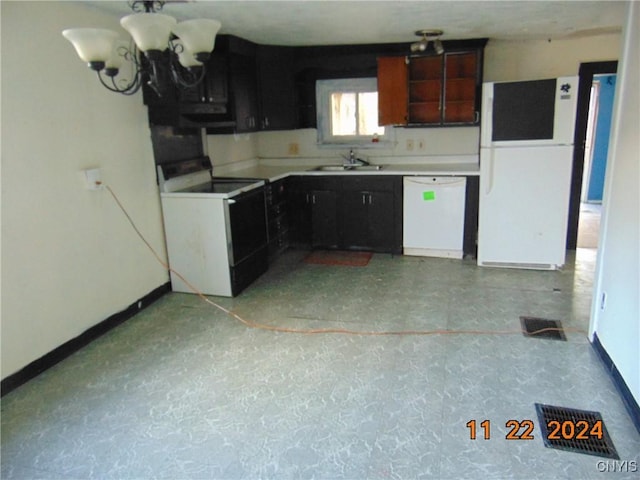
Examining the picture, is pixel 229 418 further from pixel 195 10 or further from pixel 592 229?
pixel 592 229

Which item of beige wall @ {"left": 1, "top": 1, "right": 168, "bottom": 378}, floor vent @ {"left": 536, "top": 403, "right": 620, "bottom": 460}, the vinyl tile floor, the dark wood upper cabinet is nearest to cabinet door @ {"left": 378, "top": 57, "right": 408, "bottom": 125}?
the dark wood upper cabinet

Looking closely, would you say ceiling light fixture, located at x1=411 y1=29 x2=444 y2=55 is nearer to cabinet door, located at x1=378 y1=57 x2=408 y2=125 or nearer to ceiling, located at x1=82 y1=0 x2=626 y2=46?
ceiling, located at x1=82 y1=0 x2=626 y2=46

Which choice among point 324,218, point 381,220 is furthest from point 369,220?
point 324,218

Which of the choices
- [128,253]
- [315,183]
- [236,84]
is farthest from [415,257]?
[128,253]

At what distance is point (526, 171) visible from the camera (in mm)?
4051

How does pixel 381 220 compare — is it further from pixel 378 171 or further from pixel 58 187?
pixel 58 187

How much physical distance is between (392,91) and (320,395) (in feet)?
10.9

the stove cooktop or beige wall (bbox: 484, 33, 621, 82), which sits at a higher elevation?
beige wall (bbox: 484, 33, 621, 82)

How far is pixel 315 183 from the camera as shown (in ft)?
15.9

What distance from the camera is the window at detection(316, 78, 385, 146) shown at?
5035 mm

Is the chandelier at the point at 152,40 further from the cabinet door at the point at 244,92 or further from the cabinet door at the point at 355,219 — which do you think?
the cabinet door at the point at 355,219

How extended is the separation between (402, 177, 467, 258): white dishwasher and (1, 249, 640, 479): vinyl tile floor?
3.19 ft

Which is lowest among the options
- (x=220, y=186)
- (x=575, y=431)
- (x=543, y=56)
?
(x=575, y=431)

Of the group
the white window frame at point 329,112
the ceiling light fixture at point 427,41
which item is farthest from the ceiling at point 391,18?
the white window frame at point 329,112
